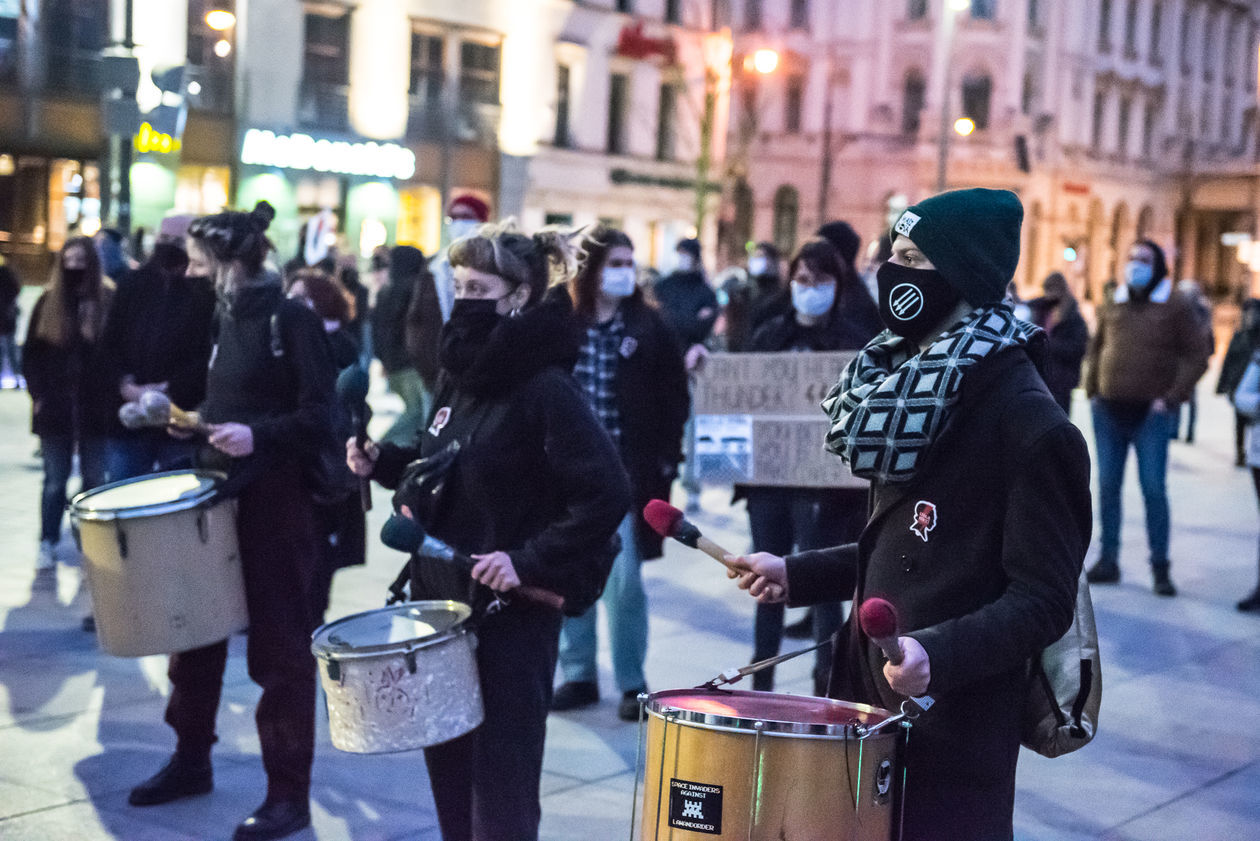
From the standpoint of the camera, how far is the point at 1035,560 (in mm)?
2740

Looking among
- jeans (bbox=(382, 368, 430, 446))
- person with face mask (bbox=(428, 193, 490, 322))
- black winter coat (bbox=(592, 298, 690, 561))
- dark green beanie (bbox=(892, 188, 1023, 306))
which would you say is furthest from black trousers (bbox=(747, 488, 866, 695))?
jeans (bbox=(382, 368, 430, 446))

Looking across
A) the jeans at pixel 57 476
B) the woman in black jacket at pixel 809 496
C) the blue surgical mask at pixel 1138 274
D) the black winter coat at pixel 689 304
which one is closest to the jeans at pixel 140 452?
the jeans at pixel 57 476

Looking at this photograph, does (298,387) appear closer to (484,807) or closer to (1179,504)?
(484,807)

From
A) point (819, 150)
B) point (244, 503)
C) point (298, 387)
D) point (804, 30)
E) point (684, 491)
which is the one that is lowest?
point (684, 491)

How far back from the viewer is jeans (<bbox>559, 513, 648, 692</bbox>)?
7.02 metres

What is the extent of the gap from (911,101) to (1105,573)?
46.2m

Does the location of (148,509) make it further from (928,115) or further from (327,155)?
(928,115)

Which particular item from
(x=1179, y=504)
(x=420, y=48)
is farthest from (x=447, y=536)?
(x=420, y=48)

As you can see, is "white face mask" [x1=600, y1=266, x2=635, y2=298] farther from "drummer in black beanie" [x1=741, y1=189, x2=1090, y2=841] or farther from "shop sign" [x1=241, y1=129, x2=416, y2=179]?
"shop sign" [x1=241, y1=129, x2=416, y2=179]

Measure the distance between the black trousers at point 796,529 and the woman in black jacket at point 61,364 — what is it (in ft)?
13.8

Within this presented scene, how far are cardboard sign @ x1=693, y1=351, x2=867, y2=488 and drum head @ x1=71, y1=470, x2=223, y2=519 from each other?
8.21 ft

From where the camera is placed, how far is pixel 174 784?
220 inches

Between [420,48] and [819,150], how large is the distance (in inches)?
825

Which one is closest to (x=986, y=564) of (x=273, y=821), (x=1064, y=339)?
(x=273, y=821)
